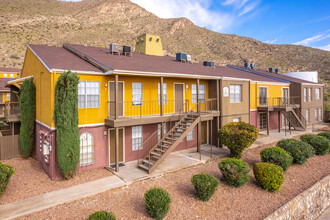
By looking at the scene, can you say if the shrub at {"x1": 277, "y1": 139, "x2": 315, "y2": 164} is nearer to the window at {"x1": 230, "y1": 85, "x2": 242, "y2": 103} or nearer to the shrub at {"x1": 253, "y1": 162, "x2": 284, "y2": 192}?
the shrub at {"x1": 253, "y1": 162, "x2": 284, "y2": 192}

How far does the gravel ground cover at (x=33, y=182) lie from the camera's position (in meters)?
8.92

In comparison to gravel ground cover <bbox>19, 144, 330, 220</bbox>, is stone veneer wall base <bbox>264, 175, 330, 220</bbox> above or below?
below

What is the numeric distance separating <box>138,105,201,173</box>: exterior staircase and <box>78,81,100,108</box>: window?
4.29 m

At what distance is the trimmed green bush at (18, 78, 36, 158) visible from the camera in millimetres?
13228

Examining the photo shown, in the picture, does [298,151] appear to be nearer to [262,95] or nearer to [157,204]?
[157,204]

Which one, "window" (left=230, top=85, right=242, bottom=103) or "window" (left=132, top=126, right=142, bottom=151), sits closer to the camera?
"window" (left=132, top=126, right=142, bottom=151)

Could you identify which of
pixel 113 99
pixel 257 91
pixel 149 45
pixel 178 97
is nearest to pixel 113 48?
pixel 113 99

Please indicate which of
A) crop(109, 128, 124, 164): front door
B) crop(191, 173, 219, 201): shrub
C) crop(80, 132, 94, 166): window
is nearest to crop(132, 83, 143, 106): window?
crop(109, 128, 124, 164): front door

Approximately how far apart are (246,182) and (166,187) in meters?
4.26

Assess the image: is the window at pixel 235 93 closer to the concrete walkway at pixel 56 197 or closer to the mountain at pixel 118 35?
the concrete walkway at pixel 56 197

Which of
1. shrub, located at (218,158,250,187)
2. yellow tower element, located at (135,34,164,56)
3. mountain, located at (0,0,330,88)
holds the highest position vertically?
mountain, located at (0,0,330,88)

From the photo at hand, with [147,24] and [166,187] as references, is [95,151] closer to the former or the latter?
[166,187]

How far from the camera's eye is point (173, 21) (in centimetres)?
7769

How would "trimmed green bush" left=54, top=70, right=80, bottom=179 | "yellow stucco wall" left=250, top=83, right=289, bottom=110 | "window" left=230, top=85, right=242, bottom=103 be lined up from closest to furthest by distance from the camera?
"trimmed green bush" left=54, top=70, right=80, bottom=179 → "window" left=230, top=85, right=242, bottom=103 → "yellow stucco wall" left=250, top=83, right=289, bottom=110
